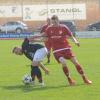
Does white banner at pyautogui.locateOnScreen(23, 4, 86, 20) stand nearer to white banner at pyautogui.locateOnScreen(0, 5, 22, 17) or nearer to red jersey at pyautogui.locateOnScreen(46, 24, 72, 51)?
white banner at pyautogui.locateOnScreen(0, 5, 22, 17)

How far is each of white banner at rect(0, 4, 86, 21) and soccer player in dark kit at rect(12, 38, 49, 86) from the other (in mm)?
50068

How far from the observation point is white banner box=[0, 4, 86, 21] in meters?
64.8

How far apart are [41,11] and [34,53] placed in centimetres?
5064

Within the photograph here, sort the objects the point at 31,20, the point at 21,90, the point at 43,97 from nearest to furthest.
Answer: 1. the point at 43,97
2. the point at 21,90
3. the point at 31,20

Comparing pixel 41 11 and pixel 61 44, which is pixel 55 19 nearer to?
pixel 61 44

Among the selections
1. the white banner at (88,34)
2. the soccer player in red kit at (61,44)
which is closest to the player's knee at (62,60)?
the soccer player in red kit at (61,44)

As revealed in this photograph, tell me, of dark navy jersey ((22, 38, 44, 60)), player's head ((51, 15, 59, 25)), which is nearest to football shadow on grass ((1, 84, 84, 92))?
dark navy jersey ((22, 38, 44, 60))

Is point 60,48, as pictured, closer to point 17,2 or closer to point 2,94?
point 2,94

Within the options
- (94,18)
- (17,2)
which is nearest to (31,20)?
(17,2)

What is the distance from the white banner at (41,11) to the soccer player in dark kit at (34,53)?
1971 inches

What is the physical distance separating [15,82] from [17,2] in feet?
170

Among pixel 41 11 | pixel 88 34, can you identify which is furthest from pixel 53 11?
pixel 88 34

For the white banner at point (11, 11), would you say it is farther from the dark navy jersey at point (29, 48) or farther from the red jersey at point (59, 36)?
the red jersey at point (59, 36)

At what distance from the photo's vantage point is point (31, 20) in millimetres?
65125
